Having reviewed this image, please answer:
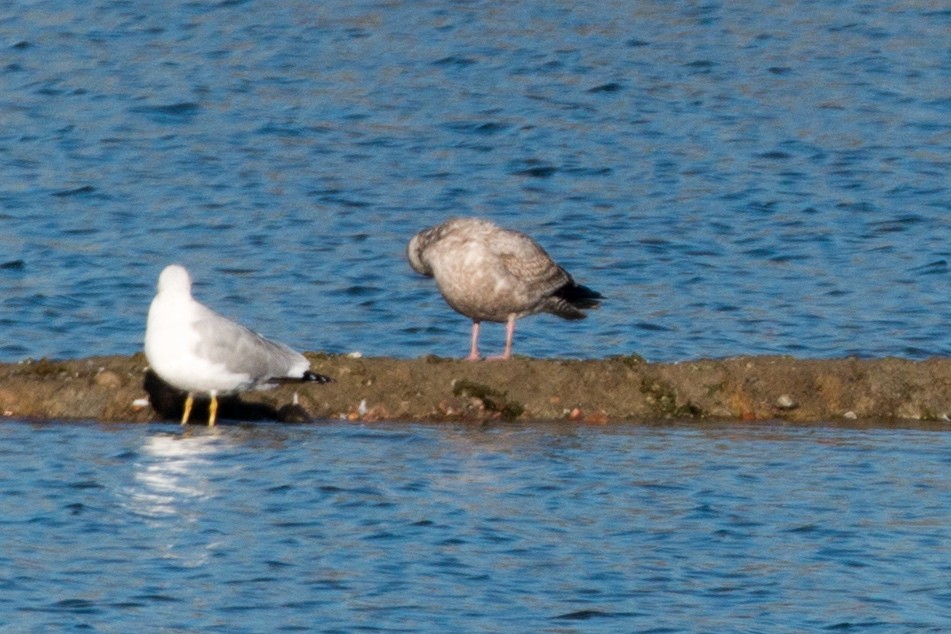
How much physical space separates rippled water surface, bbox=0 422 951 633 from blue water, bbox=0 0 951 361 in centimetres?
300

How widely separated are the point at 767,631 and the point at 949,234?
988 centimetres

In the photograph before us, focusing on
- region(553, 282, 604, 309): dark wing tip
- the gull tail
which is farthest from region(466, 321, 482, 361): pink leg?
the gull tail

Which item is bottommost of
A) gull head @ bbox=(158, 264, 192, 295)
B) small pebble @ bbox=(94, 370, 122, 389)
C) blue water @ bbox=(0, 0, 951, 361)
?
blue water @ bbox=(0, 0, 951, 361)

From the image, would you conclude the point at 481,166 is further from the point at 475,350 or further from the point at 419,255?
the point at 475,350

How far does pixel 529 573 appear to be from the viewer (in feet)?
26.1

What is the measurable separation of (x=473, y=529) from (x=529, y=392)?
6.61ft

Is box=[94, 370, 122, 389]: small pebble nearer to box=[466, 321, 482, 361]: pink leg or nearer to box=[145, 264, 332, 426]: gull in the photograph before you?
box=[145, 264, 332, 426]: gull

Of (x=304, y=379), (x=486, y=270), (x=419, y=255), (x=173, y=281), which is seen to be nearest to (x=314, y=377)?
(x=304, y=379)

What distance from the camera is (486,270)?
11445mm

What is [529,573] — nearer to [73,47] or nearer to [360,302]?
[360,302]

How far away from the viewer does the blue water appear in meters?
14.1

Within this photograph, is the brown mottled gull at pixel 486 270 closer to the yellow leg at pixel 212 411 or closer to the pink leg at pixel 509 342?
the pink leg at pixel 509 342

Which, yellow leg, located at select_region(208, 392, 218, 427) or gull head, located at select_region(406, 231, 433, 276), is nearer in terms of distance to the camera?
yellow leg, located at select_region(208, 392, 218, 427)

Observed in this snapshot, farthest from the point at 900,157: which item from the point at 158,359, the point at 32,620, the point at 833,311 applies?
the point at 32,620
